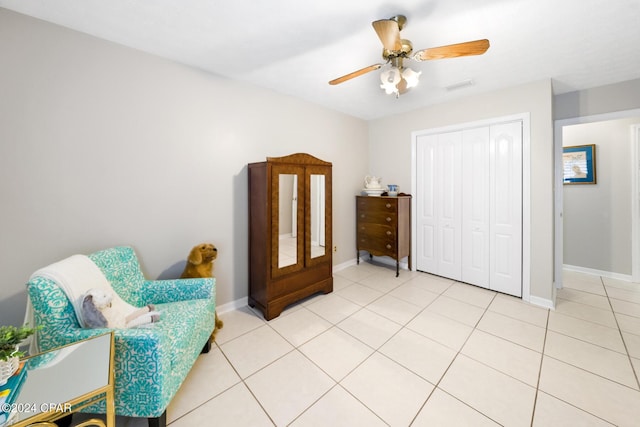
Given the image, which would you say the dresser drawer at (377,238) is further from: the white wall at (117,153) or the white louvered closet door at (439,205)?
the white wall at (117,153)

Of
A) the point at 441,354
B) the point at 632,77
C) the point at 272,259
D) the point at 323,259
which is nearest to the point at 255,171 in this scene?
the point at 272,259

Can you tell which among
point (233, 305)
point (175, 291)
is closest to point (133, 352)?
point (175, 291)

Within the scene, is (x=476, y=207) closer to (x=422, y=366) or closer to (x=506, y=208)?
(x=506, y=208)

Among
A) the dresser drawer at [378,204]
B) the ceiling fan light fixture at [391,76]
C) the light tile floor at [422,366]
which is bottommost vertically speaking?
the light tile floor at [422,366]

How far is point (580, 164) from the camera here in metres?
3.57

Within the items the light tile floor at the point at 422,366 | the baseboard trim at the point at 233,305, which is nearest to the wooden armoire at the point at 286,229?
the baseboard trim at the point at 233,305

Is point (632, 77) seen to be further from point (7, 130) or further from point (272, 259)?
point (7, 130)

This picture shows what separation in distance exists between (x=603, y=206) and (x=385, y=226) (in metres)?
3.09

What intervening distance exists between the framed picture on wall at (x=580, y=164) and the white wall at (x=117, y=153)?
4.38 metres

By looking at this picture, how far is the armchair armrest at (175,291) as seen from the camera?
1862 millimetres

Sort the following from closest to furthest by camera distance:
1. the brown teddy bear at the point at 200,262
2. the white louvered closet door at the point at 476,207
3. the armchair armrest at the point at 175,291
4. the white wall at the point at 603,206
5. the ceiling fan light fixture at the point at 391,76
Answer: the ceiling fan light fixture at the point at 391,76
the armchair armrest at the point at 175,291
the brown teddy bear at the point at 200,262
the white louvered closet door at the point at 476,207
the white wall at the point at 603,206

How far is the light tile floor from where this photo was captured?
4.59 ft

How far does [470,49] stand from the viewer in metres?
1.49

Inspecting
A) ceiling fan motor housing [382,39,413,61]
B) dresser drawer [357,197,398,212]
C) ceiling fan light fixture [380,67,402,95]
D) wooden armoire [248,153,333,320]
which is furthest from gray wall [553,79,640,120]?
wooden armoire [248,153,333,320]
